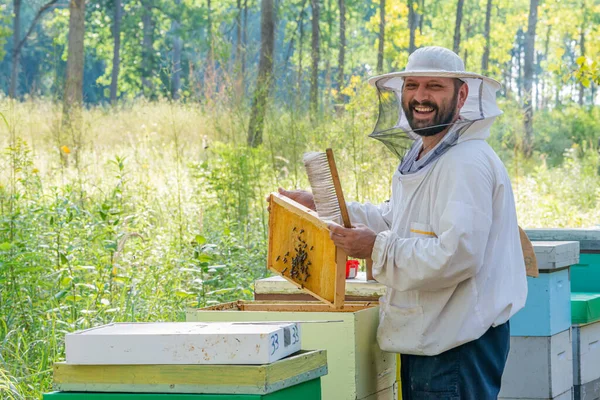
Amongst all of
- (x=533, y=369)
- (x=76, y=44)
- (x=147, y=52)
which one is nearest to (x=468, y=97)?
(x=533, y=369)

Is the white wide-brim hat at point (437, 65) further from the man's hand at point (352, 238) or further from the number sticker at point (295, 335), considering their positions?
the number sticker at point (295, 335)

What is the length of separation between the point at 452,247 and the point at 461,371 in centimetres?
41

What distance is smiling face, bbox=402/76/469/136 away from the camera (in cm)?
280

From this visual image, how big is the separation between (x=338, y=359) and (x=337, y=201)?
478 millimetres

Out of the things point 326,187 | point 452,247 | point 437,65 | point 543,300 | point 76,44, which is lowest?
point 543,300

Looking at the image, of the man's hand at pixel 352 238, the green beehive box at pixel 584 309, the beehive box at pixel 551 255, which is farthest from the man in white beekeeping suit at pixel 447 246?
the green beehive box at pixel 584 309

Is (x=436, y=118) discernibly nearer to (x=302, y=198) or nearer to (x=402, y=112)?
(x=402, y=112)

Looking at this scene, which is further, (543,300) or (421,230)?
(543,300)

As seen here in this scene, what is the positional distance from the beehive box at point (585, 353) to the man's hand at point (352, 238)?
197cm

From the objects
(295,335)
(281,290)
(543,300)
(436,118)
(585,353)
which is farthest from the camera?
(585,353)

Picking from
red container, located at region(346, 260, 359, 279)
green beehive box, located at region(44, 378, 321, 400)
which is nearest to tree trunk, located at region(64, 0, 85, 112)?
red container, located at region(346, 260, 359, 279)

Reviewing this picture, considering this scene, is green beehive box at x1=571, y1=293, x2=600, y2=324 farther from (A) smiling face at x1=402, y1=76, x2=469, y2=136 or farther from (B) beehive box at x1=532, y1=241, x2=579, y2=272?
(A) smiling face at x1=402, y1=76, x2=469, y2=136

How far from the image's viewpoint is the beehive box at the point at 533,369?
3.81 meters

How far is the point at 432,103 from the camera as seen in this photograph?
2812 millimetres
